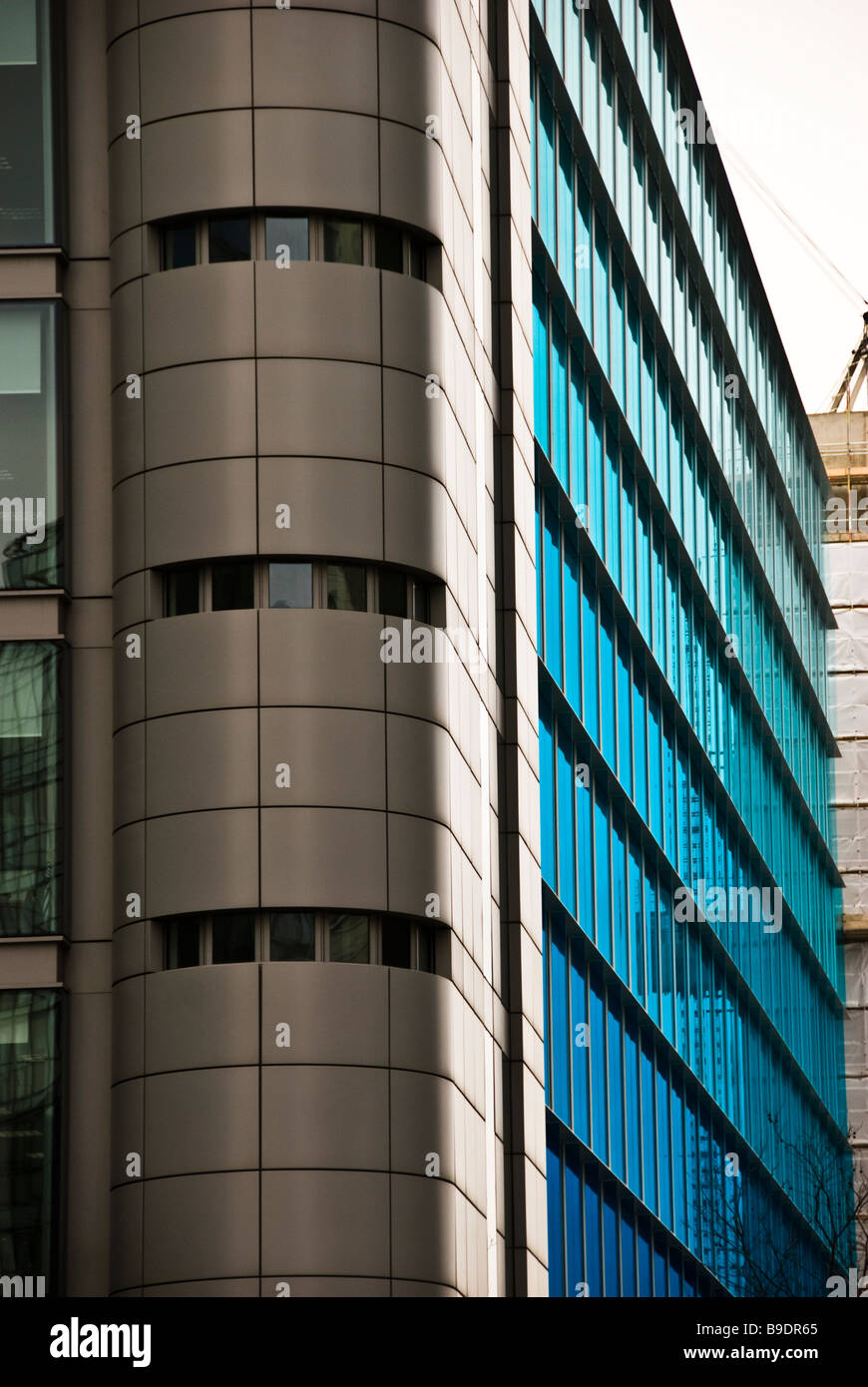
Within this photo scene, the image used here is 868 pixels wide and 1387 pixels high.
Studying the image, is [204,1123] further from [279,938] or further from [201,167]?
[201,167]

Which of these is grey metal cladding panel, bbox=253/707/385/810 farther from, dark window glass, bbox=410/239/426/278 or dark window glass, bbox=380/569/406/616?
dark window glass, bbox=410/239/426/278

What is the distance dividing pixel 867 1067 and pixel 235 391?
62895 mm

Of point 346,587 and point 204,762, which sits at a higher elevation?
point 346,587

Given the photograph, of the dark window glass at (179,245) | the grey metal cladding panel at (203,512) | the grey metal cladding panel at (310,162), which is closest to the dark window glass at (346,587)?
the grey metal cladding panel at (203,512)

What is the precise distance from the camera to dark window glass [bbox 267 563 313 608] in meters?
28.6

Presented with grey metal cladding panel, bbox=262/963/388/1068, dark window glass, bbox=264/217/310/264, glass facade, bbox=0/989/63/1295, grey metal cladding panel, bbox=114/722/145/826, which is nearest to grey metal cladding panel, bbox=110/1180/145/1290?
glass facade, bbox=0/989/63/1295

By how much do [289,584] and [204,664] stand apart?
137 centimetres

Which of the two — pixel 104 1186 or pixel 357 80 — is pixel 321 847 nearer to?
pixel 104 1186

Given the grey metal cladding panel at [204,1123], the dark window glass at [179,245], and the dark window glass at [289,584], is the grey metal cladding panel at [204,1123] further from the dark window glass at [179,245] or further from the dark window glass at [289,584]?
the dark window glass at [179,245]

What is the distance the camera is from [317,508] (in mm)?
28656

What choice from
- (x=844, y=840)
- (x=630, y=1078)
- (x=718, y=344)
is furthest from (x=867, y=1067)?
(x=630, y=1078)

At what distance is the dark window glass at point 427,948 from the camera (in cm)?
2884

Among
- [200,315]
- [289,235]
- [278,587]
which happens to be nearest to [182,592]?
[278,587]

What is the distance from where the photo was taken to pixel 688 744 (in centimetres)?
5312
